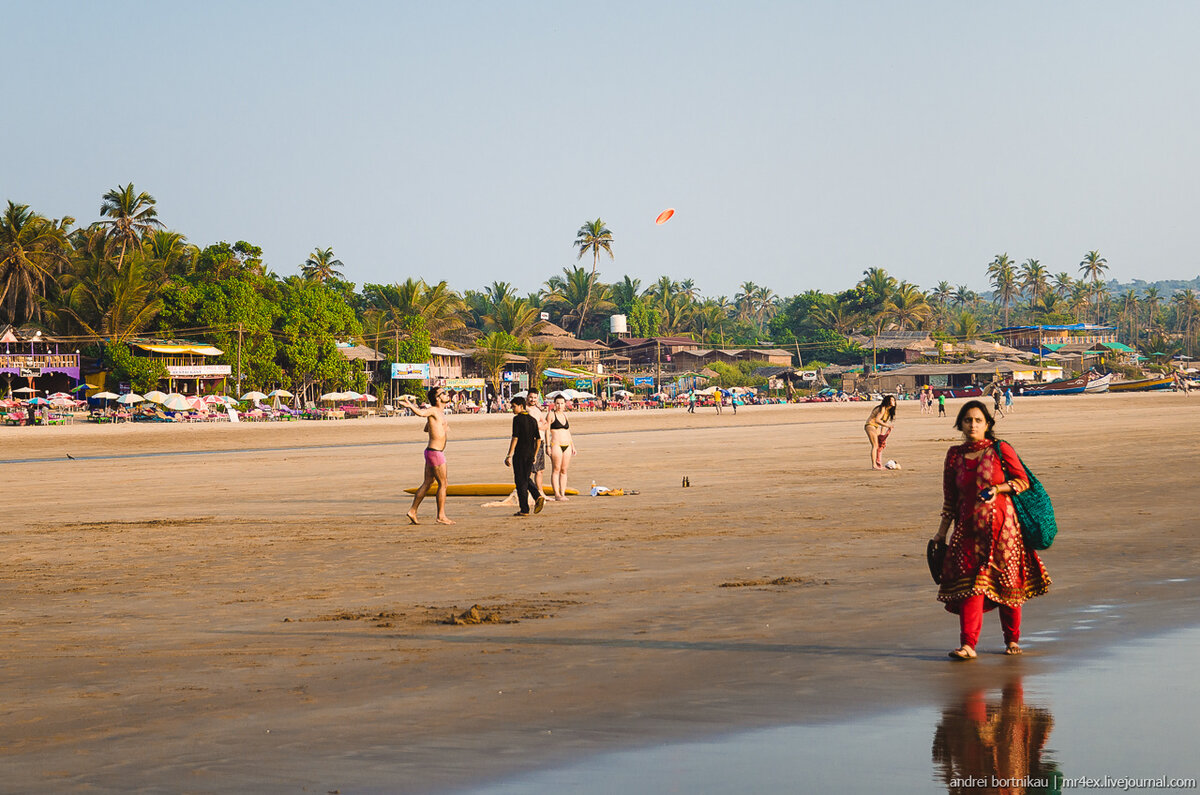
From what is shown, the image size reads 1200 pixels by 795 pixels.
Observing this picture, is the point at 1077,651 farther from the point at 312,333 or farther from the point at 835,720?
the point at 312,333

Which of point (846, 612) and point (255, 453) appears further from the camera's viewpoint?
point (255, 453)

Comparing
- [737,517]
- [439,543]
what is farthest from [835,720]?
[737,517]

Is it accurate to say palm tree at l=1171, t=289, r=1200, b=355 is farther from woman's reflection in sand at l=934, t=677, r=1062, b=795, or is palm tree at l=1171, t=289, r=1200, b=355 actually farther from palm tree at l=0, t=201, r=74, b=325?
woman's reflection in sand at l=934, t=677, r=1062, b=795

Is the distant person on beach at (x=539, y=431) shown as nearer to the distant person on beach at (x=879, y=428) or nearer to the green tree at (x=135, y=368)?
the distant person on beach at (x=879, y=428)

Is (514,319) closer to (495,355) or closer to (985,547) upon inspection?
(495,355)

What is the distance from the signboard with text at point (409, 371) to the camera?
7388 cm

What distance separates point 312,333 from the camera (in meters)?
67.7

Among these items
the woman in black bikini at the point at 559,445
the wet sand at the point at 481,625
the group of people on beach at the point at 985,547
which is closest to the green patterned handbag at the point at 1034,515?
the group of people on beach at the point at 985,547

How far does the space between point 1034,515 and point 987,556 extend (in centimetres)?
34

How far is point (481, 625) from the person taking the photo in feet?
23.6

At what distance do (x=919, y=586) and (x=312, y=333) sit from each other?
2466 inches

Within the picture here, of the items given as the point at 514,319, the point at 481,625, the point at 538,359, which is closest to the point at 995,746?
the point at 481,625

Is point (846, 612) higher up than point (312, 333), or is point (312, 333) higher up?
point (312, 333)

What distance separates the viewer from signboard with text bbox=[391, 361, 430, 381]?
2908 inches
